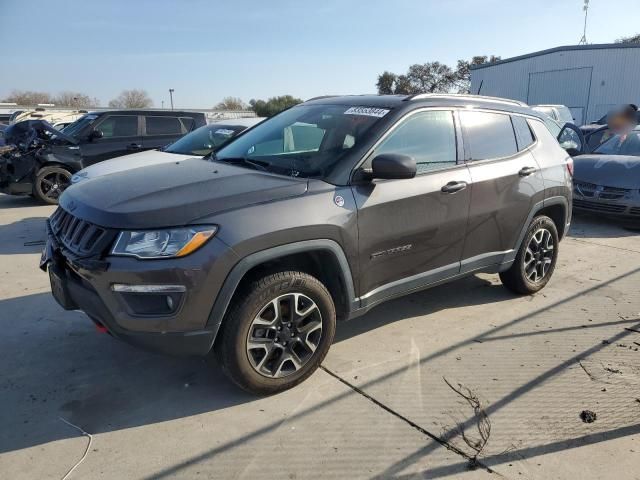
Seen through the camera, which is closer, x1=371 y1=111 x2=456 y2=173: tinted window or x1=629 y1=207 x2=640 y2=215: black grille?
x1=371 y1=111 x2=456 y2=173: tinted window

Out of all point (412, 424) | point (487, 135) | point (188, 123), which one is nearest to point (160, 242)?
point (412, 424)

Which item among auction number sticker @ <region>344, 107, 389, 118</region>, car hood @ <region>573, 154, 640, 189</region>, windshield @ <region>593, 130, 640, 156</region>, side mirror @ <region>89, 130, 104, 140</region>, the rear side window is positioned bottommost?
car hood @ <region>573, 154, 640, 189</region>

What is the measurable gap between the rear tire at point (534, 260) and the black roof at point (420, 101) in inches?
42.7

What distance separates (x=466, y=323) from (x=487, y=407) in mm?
1280

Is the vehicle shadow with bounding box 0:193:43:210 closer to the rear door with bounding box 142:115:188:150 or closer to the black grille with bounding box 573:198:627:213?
the rear door with bounding box 142:115:188:150

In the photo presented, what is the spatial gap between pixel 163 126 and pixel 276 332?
8.16 m

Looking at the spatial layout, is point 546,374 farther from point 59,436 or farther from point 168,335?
point 59,436

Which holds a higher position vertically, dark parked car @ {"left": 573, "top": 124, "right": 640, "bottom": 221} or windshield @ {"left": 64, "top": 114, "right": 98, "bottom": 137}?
windshield @ {"left": 64, "top": 114, "right": 98, "bottom": 137}

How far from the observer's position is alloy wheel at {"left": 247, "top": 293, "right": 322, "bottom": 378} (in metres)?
3.06

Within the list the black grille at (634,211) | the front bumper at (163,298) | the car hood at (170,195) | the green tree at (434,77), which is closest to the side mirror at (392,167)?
the car hood at (170,195)

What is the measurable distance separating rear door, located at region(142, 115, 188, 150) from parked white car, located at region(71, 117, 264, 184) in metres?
1.84

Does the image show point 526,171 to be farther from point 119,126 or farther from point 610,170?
point 119,126

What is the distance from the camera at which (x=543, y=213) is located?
4.91 m

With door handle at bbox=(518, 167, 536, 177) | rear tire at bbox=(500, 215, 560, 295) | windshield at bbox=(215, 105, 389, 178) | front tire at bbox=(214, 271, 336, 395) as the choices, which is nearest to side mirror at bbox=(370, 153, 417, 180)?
windshield at bbox=(215, 105, 389, 178)
